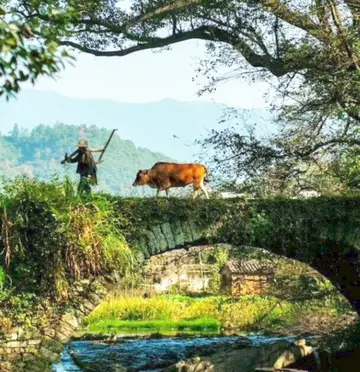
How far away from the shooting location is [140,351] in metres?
18.1

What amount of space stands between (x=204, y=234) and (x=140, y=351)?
798cm

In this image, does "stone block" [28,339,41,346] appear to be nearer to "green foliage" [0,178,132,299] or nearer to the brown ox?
"green foliage" [0,178,132,299]

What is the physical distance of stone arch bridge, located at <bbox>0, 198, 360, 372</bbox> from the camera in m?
9.95

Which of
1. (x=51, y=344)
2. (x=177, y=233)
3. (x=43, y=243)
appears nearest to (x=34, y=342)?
(x=51, y=344)

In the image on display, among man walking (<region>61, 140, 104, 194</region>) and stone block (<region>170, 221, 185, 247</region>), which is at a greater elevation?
man walking (<region>61, 140, 104, 194</region>)

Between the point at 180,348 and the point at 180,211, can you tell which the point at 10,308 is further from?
the point at 180,348

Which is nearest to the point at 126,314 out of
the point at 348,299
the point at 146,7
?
the point at 348,299

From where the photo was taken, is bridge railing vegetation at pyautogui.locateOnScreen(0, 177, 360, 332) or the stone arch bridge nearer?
bridge railing vegetation at pyautogui.locateOnScreen(0, 177, 360, 332)

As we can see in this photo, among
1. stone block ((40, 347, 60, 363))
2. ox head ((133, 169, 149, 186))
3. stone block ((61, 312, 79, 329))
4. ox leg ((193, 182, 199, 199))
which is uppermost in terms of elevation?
ox head ((133, 169, 149, 186))

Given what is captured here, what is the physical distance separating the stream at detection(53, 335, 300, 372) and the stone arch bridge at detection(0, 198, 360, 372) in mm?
5063

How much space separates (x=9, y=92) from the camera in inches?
135

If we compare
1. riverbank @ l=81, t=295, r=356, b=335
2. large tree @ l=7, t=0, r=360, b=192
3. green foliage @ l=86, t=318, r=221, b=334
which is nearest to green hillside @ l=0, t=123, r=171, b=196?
riverbank @ l=81, t=295, r=356, b=335

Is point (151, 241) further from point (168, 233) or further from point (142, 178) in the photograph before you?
point (142, 178)

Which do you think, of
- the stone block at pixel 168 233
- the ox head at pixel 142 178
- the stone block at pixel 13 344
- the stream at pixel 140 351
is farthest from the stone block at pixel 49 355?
the stream at pixel 140 351
